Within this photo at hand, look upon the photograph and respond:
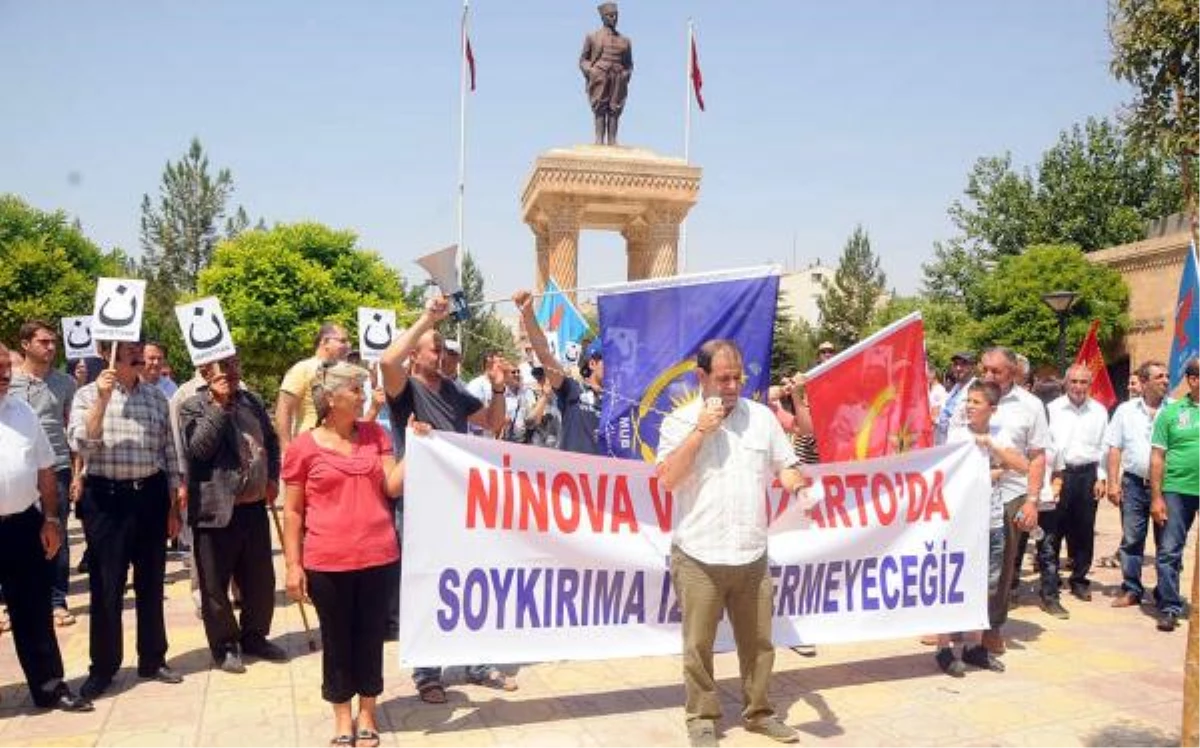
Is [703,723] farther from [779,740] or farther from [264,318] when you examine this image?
[264,318]


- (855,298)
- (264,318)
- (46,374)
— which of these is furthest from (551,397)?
(855,298)

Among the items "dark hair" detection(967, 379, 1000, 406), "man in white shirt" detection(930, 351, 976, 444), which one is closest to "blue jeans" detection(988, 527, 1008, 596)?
"man in white shirt" detection(930, 351, 976, 444)

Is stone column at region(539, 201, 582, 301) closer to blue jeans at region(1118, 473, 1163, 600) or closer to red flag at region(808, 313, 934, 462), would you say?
blue jeans at region(1118, 473, 1163, 600)

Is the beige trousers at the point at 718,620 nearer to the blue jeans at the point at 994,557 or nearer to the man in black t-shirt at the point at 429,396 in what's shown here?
the man in black t-shirt at the point at 429,396

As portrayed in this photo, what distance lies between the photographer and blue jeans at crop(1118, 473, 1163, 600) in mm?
7160

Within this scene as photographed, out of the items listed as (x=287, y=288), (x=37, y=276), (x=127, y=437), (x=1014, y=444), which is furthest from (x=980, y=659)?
(x=37, y=276)

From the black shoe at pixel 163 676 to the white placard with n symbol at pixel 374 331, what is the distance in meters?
3.44

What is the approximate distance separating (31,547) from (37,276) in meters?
32.5

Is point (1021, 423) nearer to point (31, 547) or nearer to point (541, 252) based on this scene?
point (31, 547)

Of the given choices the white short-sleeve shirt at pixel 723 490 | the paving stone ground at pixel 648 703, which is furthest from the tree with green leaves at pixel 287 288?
the white short-sleeve shirt at pixel 723 490

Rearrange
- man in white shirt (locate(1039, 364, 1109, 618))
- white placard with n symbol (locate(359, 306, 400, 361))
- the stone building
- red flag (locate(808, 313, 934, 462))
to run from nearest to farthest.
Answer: red flag (locate(808, 313, 934, 462)) → man in white shirt (locate(1039, 364, 1109, 618)) → white placard with n symbol (locate(359, 306, 400, 361)) → the stone building

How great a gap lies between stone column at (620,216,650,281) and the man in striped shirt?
56.7 feet

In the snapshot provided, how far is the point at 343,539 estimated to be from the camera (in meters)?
3.99

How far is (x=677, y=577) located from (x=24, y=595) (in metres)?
3.38
